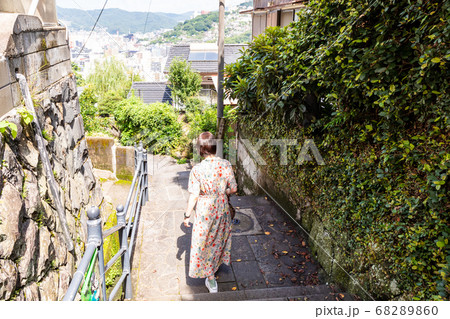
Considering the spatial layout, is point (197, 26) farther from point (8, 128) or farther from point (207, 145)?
point (8, 128)

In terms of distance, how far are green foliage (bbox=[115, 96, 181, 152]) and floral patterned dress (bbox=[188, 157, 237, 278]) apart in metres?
10.8

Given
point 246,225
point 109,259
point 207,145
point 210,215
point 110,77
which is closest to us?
point 207,145

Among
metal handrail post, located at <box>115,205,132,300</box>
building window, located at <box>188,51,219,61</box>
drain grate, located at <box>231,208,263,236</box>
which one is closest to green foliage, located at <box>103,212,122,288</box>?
metal handrail post, located at <box>115,205,132,300</box>

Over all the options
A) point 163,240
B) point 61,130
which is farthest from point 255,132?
point 61,130

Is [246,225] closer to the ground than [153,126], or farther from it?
farther from it

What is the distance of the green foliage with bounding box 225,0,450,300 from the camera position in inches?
78.6

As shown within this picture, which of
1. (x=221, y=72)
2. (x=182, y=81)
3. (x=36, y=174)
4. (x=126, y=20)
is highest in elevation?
(x=126, y=20)

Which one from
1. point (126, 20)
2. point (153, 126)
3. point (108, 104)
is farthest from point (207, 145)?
A: point (126, 20)

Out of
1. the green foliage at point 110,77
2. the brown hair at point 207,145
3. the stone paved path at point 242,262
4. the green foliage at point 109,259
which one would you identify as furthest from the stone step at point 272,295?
the green foliage at point 110,77

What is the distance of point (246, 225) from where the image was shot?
4551 mm

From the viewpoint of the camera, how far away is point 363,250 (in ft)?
9.32

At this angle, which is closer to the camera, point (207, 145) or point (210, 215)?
point (207, 145)

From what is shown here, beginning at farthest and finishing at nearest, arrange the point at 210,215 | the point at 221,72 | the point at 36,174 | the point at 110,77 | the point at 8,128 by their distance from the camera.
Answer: the point at 110,77 → the point at 221,72 → the point at 210,215 → the point at 36,174 → the point at 8,128

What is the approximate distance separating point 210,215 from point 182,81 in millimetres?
21526
